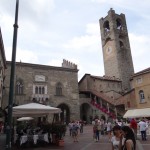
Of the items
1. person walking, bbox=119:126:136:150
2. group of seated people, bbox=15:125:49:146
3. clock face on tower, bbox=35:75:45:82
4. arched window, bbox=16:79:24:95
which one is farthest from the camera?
clock face on tower, bbox=35:75:45:82

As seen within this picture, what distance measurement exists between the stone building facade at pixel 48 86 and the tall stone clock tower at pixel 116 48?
1581cm

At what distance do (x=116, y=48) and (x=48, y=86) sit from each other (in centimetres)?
2426

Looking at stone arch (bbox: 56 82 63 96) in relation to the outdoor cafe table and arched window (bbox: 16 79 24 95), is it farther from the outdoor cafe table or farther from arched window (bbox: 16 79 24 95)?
the outdoor cafe table

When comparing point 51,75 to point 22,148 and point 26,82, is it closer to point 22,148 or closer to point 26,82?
point 26,82

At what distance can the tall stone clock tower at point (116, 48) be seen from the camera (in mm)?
51094

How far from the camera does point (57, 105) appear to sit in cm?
3634

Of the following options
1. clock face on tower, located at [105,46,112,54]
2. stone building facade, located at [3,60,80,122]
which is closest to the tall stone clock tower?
clock face on tower, located at [105,46,112,54]

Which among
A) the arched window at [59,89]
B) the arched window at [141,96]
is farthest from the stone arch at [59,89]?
the arched window at [141,96]

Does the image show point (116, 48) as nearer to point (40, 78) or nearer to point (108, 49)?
point (108, 49)

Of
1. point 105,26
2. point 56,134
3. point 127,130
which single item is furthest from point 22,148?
point 105,26

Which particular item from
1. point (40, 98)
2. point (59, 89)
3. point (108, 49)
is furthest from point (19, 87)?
point (108, 49)

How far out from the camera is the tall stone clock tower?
168 feet

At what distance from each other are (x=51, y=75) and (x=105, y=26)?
3059 cm

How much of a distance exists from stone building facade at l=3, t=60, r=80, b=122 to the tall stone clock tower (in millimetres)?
15809
